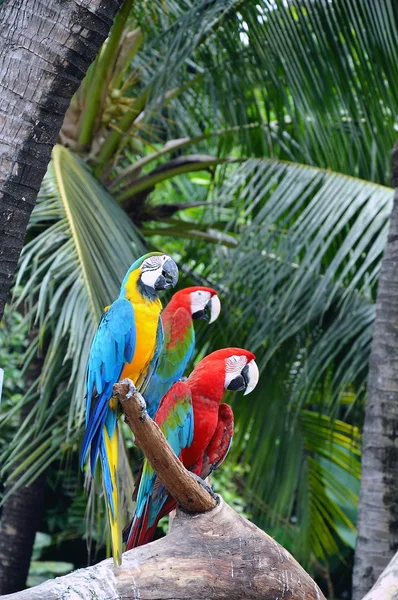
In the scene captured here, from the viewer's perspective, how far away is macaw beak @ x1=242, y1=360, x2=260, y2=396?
5.99 ft

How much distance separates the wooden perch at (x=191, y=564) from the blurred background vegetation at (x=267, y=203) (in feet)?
3.74

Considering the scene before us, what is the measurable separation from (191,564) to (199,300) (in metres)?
0.67

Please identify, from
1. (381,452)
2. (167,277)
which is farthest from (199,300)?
(381,452)

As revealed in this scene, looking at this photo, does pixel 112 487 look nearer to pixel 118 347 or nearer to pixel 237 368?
pixel 118 347

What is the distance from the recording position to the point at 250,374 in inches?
72.6

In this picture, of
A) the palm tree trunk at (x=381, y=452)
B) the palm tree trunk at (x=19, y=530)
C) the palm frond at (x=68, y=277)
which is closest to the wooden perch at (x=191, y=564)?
the palm tree trunk at (x=381, y=452)

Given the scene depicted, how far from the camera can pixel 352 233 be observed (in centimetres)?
315

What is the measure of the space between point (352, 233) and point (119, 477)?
145 centimetres

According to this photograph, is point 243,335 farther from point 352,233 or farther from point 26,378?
point 26,378

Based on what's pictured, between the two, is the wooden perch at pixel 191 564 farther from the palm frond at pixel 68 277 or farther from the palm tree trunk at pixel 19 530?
the palm tree trunk at pixel 19 530

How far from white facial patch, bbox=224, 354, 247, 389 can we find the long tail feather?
0.34 metres

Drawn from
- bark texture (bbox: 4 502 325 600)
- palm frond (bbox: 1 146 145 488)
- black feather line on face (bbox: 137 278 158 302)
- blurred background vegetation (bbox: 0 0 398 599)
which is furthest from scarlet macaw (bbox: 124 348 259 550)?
blurred background vegetation (bbox: 0 0 398 599)

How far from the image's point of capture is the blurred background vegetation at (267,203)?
304 centimetres

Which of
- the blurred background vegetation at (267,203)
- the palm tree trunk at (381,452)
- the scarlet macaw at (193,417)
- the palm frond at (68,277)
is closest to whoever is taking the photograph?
the scarlet macaw at (193,417)
